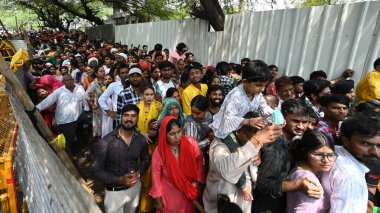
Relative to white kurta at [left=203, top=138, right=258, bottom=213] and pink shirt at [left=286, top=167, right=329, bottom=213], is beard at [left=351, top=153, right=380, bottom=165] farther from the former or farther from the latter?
white kurta at [left=203, top=138, right=258, bottom=213]

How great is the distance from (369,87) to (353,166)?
248 centimetres

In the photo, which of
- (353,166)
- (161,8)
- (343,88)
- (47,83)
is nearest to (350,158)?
(353,166)

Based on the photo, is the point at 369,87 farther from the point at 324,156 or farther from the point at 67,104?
the point at 67,104

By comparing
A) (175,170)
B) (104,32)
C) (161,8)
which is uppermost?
(161,8)

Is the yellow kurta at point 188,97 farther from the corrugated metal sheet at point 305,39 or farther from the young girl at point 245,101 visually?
the corrugated metal sheet at point 305,39

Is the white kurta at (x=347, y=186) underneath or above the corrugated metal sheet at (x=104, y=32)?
underneath

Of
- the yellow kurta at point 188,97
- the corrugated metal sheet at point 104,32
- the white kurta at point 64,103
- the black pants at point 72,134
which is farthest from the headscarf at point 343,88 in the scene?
the corrugated metal sheet at point 104,32

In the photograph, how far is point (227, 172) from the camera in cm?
159

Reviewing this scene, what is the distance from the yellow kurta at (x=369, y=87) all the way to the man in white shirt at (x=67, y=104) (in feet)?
15.0

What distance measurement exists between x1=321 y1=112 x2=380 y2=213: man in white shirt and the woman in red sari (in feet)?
3.61

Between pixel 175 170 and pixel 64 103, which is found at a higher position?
pixel 64 103

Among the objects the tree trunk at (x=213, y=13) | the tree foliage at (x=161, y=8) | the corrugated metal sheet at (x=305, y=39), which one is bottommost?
the corrugated metal sheet at (x=305, y=39)

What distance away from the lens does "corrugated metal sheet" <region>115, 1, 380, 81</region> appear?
3.50 metres

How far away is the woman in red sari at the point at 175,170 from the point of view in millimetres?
2219
